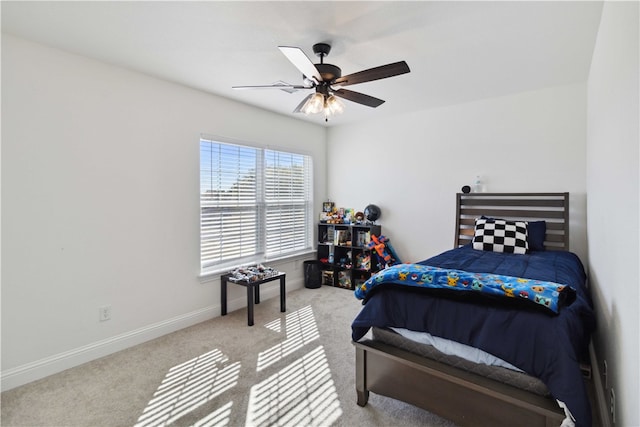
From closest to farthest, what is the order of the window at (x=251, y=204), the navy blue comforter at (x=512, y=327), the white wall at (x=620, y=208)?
the white wall at (x=620, y=208) → the navy blue comforter at (x=512, y=327) → the window at (x=251, y=204)

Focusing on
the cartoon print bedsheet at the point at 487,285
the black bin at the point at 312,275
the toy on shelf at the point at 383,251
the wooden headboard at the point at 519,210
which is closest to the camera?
the cartoon print bedsheet at the point at 487,285

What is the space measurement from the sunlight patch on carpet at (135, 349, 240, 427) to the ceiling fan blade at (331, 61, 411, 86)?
7.46ft

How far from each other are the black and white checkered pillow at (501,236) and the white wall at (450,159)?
0.55 m

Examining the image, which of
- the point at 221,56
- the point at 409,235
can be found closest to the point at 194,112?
the point at 221,56

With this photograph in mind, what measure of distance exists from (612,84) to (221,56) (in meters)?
2.58

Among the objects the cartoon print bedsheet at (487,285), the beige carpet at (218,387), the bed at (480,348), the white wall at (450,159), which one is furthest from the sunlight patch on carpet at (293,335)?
the white wall at (450,159)

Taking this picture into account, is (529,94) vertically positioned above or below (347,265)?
above

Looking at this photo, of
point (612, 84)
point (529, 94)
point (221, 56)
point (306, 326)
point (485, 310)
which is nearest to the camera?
point (485, 310)

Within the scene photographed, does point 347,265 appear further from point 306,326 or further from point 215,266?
point 215,266

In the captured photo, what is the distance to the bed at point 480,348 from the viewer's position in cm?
134

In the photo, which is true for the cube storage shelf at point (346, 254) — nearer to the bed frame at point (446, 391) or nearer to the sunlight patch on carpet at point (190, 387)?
the sunlight patch on carpet at point (190, 387)

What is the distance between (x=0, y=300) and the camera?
7.04ft

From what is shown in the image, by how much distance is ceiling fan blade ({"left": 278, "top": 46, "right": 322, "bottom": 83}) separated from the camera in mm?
1736

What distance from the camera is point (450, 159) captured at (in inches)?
154
